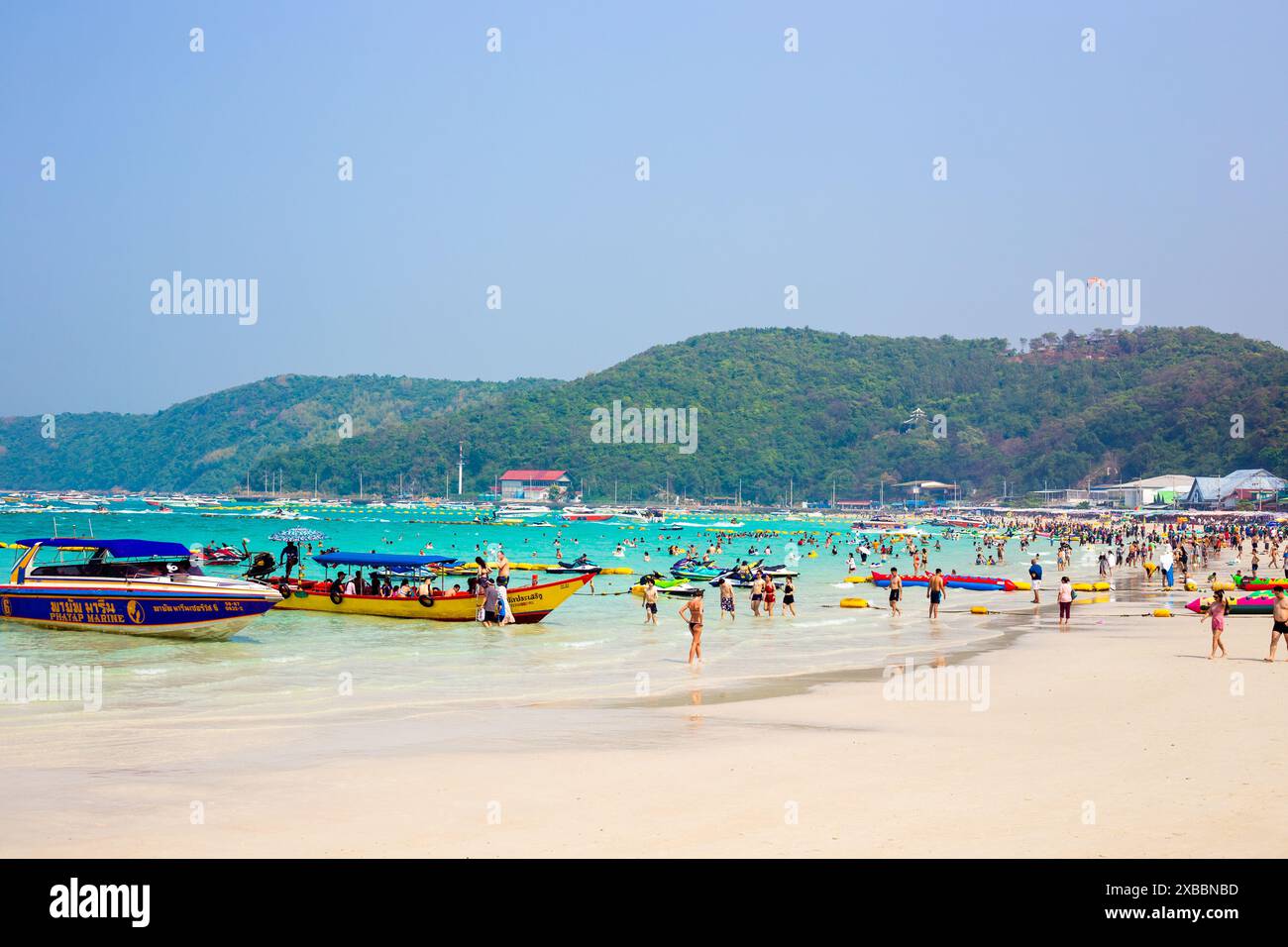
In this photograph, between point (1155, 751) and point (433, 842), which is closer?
point (433, 842)

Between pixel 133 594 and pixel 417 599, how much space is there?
756cm

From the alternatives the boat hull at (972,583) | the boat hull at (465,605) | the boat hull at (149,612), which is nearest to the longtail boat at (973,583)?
the boat hull at (972,583)

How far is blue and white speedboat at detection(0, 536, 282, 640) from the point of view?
84.1ft

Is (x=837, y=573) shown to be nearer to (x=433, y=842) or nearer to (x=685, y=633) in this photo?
(x=685, y=633)

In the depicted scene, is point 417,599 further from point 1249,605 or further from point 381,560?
point 1249,605

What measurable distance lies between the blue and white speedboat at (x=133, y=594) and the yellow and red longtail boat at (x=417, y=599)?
567 centimetres

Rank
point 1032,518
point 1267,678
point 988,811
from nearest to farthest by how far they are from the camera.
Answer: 1. point 988,811
2. point 1267,678
3. point 1032,518

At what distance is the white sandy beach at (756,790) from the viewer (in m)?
9.03

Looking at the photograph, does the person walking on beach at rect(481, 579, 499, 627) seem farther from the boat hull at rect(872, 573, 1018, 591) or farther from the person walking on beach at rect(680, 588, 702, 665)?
the boat hull at rect(872, 573, 1018, 591)

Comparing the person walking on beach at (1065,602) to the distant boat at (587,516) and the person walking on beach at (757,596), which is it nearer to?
the person walking on beach at (757,596)

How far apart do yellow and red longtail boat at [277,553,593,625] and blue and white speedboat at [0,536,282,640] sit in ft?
18.6

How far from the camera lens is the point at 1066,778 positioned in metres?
11.5
